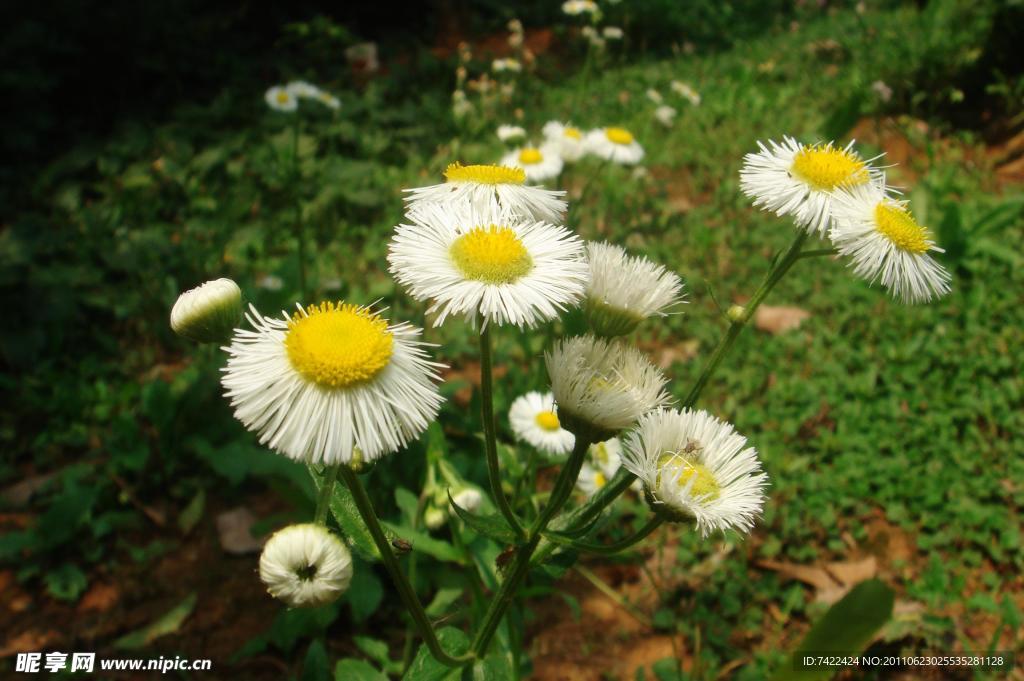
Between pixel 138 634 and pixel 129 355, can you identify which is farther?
pixel 129 355

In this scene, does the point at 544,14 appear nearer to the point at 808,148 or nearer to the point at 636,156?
the point at 636,156

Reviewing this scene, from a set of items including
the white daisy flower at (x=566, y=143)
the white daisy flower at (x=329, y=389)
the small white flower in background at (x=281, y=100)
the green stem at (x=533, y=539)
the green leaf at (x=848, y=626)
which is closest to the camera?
the white daisy flower at (x=329, y=389)

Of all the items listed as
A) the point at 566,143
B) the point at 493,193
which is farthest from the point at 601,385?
the point at 566,143

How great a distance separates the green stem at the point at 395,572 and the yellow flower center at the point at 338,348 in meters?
0.10

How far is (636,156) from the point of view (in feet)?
8.75

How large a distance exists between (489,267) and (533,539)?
0.38m

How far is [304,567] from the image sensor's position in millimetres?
733

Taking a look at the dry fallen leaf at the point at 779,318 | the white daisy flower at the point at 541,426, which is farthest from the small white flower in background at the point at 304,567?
the dry fallen leaf at the point at 779,318

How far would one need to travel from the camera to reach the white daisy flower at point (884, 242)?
92 cm

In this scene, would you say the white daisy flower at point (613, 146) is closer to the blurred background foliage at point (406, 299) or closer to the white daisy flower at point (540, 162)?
the white daisy flower at point (540, 162)

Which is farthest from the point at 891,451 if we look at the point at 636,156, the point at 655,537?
the point at 636,156

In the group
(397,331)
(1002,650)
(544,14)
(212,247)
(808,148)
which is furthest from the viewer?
(544,14)

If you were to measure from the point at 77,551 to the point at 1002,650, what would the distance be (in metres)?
2.36

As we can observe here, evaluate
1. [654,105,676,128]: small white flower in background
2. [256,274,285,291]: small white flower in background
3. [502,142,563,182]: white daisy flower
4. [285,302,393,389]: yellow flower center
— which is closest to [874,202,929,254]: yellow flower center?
[285,302,393,389]: yellow flower center
